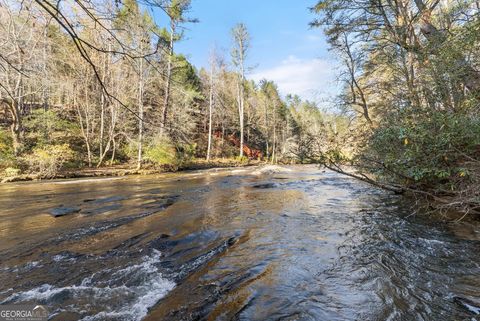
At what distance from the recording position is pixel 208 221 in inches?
257

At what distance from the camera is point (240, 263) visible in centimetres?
415

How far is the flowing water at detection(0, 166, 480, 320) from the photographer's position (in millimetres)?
2998

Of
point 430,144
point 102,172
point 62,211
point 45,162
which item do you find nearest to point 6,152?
point 45,162

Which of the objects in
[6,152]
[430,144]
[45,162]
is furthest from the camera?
[6,152]

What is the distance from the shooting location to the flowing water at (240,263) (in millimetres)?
2998

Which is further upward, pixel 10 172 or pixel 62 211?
pixel 10 172

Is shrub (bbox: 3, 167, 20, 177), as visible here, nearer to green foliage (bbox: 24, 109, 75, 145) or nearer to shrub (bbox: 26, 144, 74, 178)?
shrub (bbox: 26, 144, 74, 178)

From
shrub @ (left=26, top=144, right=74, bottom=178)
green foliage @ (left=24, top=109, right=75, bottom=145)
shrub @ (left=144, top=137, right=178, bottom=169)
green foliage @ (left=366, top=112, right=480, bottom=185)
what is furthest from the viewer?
shrub @ (left=144, top=137, right=178, bottom=169)

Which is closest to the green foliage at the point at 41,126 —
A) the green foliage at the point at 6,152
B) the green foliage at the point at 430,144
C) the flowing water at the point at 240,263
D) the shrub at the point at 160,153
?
the green foliage at the point at 6,152

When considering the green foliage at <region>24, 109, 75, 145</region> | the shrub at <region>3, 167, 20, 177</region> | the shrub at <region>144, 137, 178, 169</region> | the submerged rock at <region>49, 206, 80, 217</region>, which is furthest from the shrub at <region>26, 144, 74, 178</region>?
the submerged rock at <region>49, 206, 80, 217</region>

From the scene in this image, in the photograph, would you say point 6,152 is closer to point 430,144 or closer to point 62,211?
point 62,211

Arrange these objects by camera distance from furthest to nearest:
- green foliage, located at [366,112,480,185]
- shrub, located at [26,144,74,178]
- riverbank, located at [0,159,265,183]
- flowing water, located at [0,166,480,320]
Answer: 1. shrub, located at [26,144,74,178]
2. riverbank, located at [0,159,265,183]
3. green foliage, located at [366,112,480,185]
4. flowing water, located at [0,166,480,320]

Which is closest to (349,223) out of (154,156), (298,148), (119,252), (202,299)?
(298,148)

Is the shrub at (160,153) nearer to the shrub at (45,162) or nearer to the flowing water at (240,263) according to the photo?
the shrub at (45,162)
